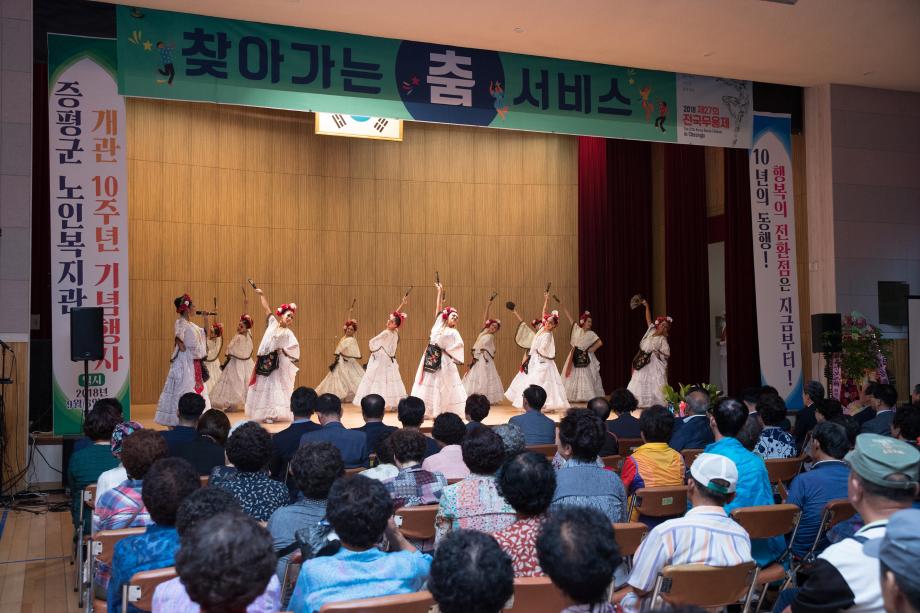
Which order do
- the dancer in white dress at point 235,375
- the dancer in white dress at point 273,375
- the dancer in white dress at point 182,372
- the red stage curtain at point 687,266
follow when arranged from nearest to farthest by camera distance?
the dancer in white dress at point 182,372 → the dancer in white dress at point 273,375 → the dancer in white dress at point 235,375 → the red stage curtain at point 687,266

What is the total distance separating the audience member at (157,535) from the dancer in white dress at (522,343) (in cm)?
871

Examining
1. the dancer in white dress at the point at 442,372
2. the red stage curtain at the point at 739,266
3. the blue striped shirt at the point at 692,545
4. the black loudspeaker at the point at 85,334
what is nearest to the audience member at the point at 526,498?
the blue striped shirt at the point at 692,545

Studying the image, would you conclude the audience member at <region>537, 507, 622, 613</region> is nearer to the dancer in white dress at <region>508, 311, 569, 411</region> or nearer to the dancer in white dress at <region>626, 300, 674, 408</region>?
the dancer in white dress at <region>508, 311, 569, 411</region>

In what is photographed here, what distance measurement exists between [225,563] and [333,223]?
11.4 meters

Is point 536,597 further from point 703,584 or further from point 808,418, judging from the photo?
point 808,418

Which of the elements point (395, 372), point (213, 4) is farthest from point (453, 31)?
point (395, 372)

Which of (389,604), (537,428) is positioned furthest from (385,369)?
(389,604)

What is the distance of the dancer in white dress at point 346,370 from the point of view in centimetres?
1158

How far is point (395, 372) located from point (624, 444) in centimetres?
536

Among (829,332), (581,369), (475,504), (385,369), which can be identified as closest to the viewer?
(475,504)

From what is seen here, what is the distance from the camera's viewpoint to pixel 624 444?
5.82 m

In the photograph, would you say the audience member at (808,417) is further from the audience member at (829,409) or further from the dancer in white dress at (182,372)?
the dancer in white dress at (182,372)

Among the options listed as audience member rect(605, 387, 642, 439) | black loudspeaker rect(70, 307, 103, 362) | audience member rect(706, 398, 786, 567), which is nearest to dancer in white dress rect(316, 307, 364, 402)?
black loudspeaker rect(70, 307, 103, 362)

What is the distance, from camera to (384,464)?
384 cm
